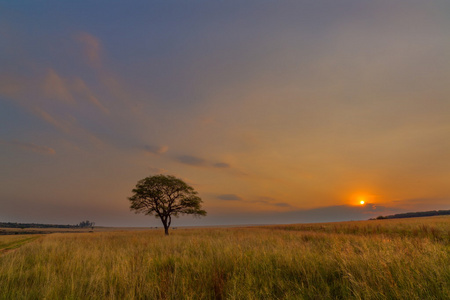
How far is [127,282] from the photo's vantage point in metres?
4.78

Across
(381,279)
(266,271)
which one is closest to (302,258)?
(266,271)

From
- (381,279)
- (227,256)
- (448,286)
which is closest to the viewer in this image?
(448,286)

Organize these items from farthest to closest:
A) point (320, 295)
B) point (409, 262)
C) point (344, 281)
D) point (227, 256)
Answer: point (227, 256) → point (409, 262) → point (344, 281) → point (320, 295)

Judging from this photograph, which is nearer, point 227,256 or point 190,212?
point 227,256

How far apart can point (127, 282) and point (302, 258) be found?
4.68m

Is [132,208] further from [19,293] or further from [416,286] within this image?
[416,286]

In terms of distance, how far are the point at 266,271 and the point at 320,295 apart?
1.71 m

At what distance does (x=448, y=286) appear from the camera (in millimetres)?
3447

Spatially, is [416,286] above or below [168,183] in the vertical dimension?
below

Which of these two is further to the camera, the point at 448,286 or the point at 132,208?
the point at 132,208

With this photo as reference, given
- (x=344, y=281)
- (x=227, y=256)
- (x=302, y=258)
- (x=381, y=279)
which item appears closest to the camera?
(x=381, y=279)

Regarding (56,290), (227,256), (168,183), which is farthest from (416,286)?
(168,183)

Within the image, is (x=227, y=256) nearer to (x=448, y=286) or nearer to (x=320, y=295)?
(x=320, y=295)

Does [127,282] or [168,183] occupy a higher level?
[168,183]
